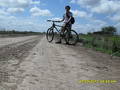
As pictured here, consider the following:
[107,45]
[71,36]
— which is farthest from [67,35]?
[107,45]

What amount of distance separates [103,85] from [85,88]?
397 mm

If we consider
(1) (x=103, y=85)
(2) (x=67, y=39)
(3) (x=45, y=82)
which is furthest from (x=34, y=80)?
(2) (x=67, y=39)

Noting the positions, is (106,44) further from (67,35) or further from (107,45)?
(67,35)

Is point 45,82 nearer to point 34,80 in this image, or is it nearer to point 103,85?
point 34,80

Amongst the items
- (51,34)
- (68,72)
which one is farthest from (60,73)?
(51,34)

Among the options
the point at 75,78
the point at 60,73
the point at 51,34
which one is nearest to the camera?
the point at 75,78

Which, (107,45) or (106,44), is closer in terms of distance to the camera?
(107,45)

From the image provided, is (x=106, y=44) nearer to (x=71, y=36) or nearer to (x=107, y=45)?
(x=107, y=45)

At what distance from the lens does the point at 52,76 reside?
13.8ft

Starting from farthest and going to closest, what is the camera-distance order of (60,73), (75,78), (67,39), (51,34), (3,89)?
(51,34)
(67,39)
(60,73)
(75,78)
(3,89)

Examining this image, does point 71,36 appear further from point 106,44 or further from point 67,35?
point 106,44

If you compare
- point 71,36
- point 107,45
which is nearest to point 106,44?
point 107,45

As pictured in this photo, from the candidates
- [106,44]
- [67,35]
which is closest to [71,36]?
[67,35]

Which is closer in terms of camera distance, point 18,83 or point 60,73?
point 18,83
